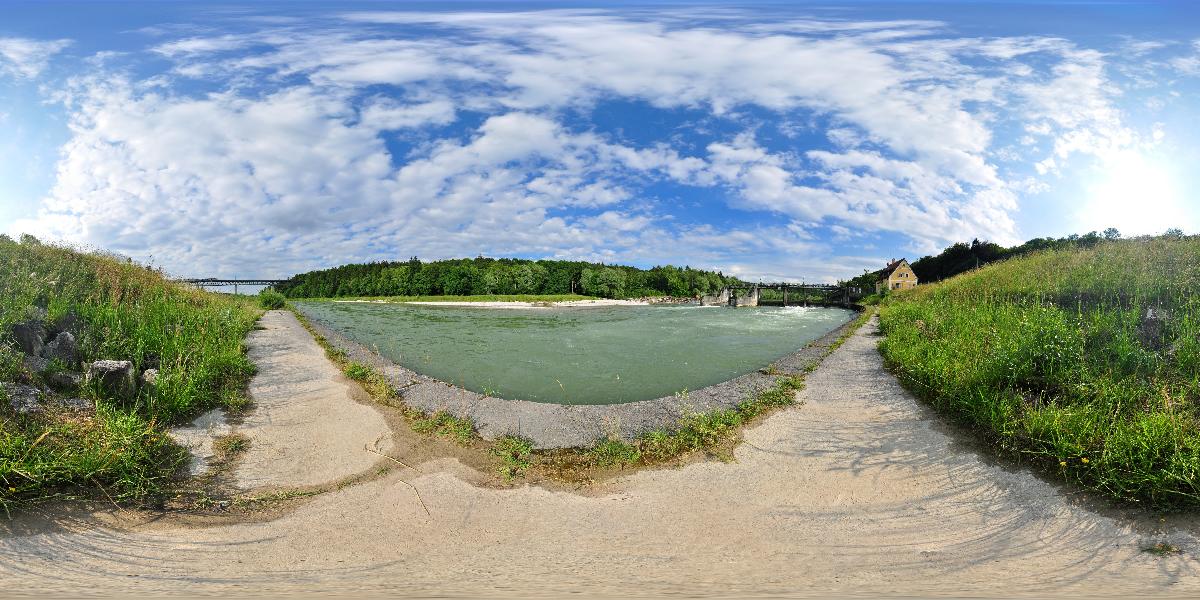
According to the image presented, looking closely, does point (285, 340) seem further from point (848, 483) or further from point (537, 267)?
point (537, 267)

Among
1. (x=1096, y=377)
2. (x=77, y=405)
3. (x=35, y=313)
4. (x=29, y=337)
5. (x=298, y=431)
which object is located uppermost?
(x=35, y=313)

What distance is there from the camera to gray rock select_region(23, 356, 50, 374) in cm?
523

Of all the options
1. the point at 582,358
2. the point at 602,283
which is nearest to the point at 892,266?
Answer: the point at 602,283

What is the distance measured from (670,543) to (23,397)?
627cm

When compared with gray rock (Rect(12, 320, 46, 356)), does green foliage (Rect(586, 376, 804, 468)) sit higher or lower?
lower

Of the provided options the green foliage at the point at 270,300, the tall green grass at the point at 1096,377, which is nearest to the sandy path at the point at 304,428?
the tall green grass at the point at 1096,377

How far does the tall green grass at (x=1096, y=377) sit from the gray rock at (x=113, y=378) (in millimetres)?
9348

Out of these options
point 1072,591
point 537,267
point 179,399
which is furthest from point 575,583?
point 537,267

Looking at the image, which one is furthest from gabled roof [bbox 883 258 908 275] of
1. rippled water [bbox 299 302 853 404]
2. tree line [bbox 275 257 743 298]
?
rippled water [bbox 299 302 853 404]

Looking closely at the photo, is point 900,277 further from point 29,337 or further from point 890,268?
point 29,337

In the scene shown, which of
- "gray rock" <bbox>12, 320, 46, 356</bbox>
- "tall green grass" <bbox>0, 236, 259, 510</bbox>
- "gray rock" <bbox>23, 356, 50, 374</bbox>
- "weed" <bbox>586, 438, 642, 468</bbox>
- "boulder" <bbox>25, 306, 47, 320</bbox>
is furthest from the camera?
"boulder" <bbox>25, 306, 47, 320</bbox>

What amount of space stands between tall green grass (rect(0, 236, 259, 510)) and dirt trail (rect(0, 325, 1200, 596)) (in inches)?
26.5

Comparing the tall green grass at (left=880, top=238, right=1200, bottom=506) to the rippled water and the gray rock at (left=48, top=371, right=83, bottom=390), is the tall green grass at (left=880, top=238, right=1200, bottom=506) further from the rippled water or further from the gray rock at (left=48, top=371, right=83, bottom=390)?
the gray rock at (left=48, top=371, right=83, bottom=390)

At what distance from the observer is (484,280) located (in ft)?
289
